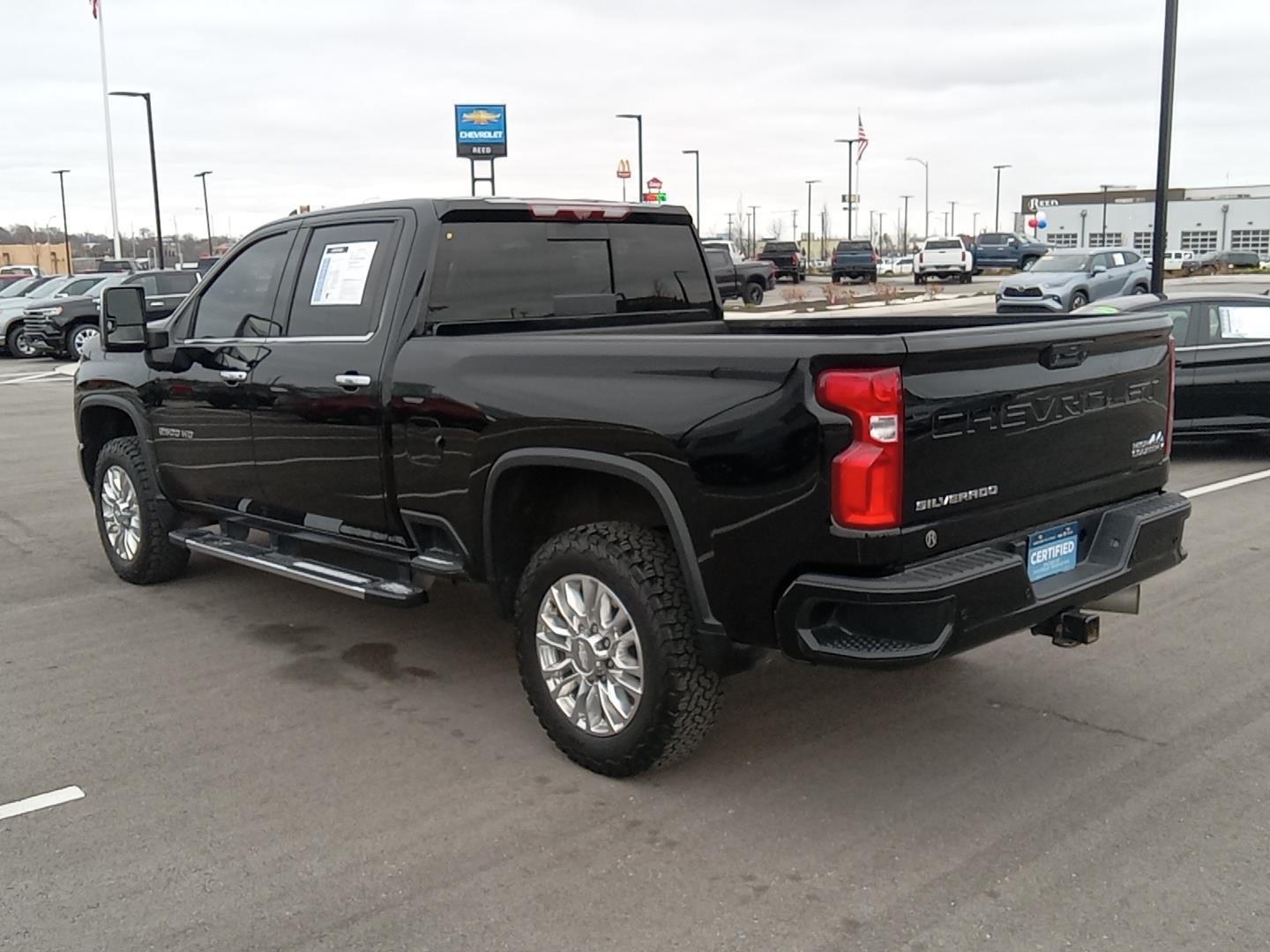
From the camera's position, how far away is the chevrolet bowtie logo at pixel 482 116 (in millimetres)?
50562

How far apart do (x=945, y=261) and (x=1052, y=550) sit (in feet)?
141

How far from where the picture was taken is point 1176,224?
103812 mm

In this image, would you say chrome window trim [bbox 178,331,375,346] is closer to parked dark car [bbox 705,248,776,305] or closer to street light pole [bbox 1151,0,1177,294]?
street light pole [bbox 1151,0,1177,294]

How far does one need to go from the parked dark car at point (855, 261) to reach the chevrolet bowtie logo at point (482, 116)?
51.7 feet

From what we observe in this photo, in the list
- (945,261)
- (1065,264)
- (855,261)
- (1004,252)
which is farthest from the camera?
(1004,252)

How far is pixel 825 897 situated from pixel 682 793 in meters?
0.81

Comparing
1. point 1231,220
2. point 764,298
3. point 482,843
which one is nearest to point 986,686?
point 482,843

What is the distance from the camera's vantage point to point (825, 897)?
3400 millimetres

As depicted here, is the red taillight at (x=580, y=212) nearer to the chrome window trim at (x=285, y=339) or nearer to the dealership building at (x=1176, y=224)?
the chrome window trim at (x=285, y=339)

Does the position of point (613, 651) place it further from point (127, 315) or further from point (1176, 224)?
point (1176, 224)

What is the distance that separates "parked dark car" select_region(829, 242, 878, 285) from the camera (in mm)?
45312

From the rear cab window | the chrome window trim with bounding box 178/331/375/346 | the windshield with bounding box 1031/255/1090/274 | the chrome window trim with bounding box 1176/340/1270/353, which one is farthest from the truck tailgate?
the windshield with bounding box 1031/255/1090/274

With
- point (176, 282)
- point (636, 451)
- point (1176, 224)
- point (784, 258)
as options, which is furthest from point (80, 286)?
point (1176, 224)

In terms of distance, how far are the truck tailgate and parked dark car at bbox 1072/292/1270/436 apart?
6605mm
